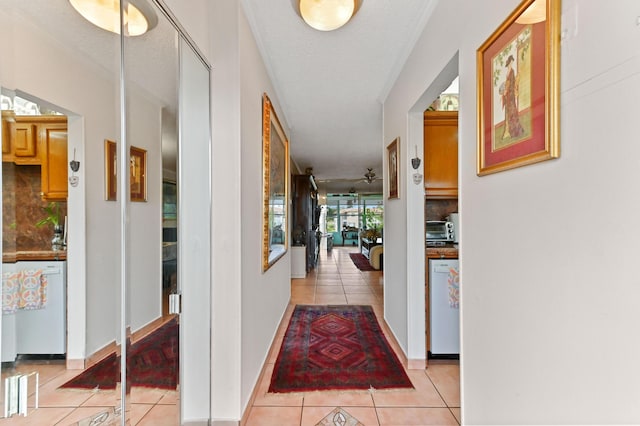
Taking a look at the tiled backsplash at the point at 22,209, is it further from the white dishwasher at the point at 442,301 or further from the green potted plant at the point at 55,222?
the white dishwasher at the point at 442,301

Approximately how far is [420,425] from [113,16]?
2.56 metres

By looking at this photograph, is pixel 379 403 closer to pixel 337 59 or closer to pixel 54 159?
pixel 54 159

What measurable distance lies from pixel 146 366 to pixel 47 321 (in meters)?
0.58

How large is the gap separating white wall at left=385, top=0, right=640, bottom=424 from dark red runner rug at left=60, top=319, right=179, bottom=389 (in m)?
1.50

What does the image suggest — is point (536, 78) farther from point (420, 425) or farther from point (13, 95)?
point (420, 425)

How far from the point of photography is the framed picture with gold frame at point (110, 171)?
0.97m

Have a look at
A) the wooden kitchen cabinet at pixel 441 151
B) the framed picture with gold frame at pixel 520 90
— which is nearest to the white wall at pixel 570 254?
the framed picture with gold frame at pixel 520 90

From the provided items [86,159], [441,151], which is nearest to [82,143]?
[86,159]

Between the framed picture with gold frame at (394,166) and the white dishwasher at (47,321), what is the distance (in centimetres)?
236

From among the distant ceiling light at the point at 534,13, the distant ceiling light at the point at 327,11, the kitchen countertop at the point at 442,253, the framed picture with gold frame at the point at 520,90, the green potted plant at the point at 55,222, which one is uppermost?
the distant ceiling light at the point at 327,11

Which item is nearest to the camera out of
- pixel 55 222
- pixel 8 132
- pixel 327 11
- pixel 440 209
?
pixel 8 132

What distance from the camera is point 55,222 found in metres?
0.78

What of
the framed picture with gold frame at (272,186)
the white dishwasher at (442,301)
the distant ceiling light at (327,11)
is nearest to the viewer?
the distant ceiling light at (327,11)

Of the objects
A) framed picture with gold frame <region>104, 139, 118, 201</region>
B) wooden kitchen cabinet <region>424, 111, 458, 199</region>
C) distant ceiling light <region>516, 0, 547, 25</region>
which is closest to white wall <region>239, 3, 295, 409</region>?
framed picture with gold frame <region>104, 139, 118, 201</region>
